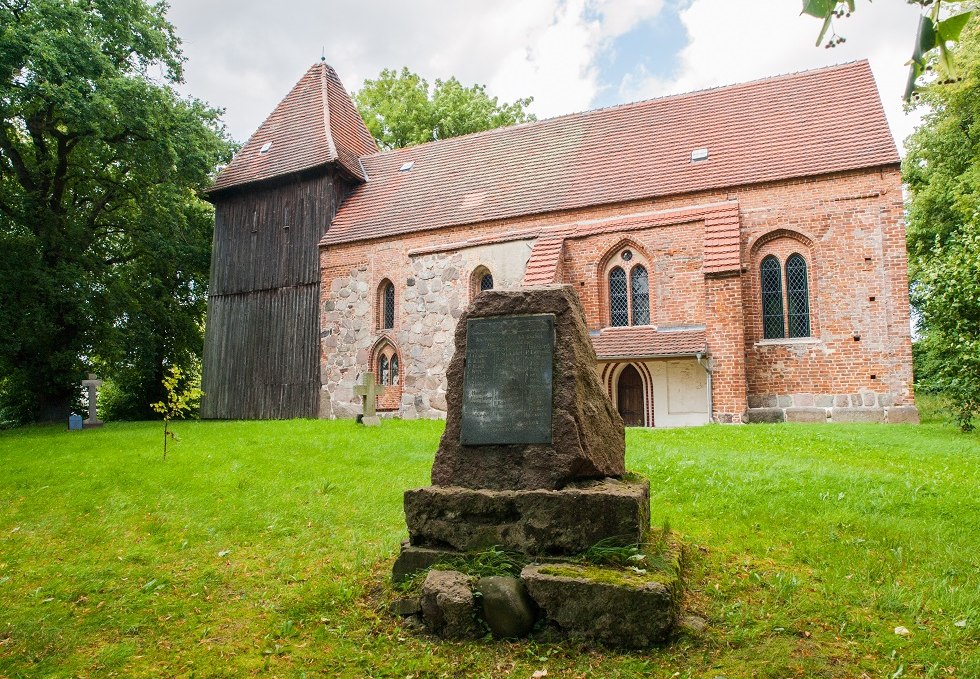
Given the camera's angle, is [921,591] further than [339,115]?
No

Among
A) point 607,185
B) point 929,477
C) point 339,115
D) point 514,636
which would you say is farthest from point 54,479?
point 339,115

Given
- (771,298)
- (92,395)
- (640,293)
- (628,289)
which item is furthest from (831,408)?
(92,395)

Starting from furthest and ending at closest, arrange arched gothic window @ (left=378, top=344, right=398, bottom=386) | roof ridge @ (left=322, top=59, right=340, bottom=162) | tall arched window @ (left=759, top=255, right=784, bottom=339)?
roof ridge @ (left=322, top=59, right=340, bottom=162)
arched gothic window @ (left=378, top=344, right=398, bottom=386)
tall arched window @ (left=759, top=255, right=784, bottom=339)

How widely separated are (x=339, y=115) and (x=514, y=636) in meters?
21.8

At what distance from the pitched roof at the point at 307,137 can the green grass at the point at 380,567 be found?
525 inches

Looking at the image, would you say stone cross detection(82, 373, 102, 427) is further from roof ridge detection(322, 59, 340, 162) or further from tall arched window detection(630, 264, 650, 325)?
tall arched window detection(630, 264, 650, 325)

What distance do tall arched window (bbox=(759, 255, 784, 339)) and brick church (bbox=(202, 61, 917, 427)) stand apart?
0.05 metres

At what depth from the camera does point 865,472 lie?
7711mm

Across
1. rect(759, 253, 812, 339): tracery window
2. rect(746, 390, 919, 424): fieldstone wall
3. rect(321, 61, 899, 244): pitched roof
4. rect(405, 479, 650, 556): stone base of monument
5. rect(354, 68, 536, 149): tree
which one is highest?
rect(354, 68, 536, 149): tree

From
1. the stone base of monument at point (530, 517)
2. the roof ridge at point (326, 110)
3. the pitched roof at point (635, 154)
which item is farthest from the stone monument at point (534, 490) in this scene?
the roof ridge at point (326, 110)

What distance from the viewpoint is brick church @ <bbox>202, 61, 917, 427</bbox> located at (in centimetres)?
1460

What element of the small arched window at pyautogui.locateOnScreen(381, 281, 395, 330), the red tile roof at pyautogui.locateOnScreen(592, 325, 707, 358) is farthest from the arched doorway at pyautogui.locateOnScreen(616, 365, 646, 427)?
the small arched window at pyautogui.locateOnScreen(381, 281, 395, 330)

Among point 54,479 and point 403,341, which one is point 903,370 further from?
point 54,479

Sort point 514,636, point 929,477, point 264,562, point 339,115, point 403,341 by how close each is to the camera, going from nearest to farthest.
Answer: point 514,636, point 264,562, point 929,477, point 403,341, point 339,115
